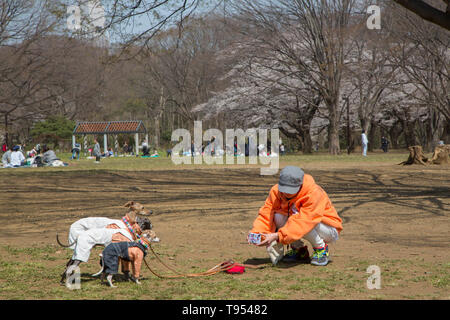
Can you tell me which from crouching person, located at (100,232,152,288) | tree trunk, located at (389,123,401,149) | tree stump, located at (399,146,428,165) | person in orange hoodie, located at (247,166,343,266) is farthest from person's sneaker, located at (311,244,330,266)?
tree trunk, located at (389,123,401,149)

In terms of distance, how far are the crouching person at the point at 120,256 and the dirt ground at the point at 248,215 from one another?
813 mm

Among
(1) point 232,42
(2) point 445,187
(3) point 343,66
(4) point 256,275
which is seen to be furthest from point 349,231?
(1) point 232,42

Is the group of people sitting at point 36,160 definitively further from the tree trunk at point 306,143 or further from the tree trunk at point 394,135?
the tree trunk at point 394,135

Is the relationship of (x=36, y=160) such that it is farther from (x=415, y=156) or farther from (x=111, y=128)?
(x=111, y=128)

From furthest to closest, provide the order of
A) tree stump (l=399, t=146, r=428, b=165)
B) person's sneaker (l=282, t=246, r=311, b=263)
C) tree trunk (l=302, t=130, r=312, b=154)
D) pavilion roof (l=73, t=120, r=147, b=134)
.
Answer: tree trunk (l=302, t=130, r=312, b=154), pavilion roof (l=73, t=120, r=147, b=134), tree stump (l=399, t=146, r=428, b=165), person's sneaker (l=282, t=246, r=311, b=263)

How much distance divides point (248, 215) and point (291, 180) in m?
4.71

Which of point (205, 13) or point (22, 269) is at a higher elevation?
point (205, 13)

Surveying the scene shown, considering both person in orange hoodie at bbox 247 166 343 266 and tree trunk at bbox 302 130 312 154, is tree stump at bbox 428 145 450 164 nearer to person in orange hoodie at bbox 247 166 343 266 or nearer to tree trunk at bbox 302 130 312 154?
person in orange hoodie at bbox 247 166 343 266

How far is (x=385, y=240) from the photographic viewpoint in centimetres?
758

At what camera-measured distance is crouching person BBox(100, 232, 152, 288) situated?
4934 millimetres

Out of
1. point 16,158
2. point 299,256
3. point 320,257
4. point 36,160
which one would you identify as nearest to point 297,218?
point 320,257

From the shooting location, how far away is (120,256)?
4.98 m
